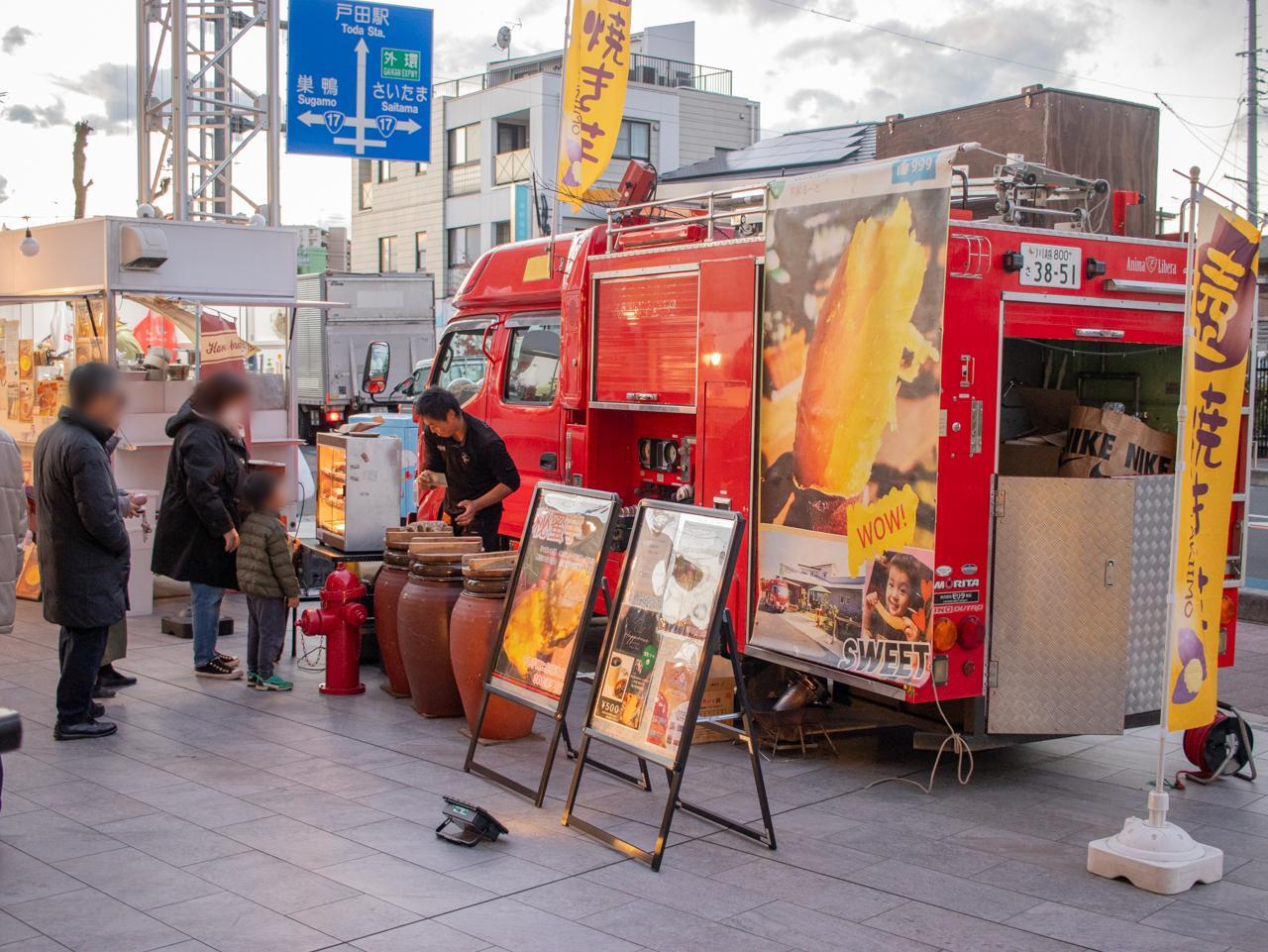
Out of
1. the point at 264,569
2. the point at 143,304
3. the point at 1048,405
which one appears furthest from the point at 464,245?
the point at 1048,405

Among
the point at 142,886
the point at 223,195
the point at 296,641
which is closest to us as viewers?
the point at 142,886

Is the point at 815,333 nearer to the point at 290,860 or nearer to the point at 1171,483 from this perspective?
the point at 1171,483

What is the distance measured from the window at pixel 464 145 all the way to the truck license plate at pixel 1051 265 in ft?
125

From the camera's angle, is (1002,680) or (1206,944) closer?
(1206,944)

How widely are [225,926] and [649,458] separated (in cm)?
464

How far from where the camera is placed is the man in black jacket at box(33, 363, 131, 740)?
23.4ft

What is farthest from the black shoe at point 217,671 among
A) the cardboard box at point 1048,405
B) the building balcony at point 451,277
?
the building balcony at point 451,277

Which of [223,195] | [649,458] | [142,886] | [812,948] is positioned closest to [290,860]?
[142,886]

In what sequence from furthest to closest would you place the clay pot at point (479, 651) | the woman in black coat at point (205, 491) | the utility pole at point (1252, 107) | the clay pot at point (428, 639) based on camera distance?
the utility pole at point (1252, 107), the woman in black coat at point (205, 491), the clay pot at point (428, 639), the clay pot at point (479, 651)

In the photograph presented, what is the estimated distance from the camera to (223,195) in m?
15.0

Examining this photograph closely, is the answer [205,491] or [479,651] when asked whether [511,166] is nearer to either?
[205,491]

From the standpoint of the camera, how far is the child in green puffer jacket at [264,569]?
8.63 meters

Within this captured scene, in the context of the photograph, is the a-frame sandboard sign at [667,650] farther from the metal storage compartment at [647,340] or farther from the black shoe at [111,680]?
the black shoe at [111,680]

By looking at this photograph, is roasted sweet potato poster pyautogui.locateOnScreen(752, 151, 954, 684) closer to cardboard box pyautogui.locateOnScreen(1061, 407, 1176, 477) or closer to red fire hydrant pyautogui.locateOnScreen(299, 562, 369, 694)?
cardboard box pyautogui.locateOnScreen(1061, 407, 1176, 477)
